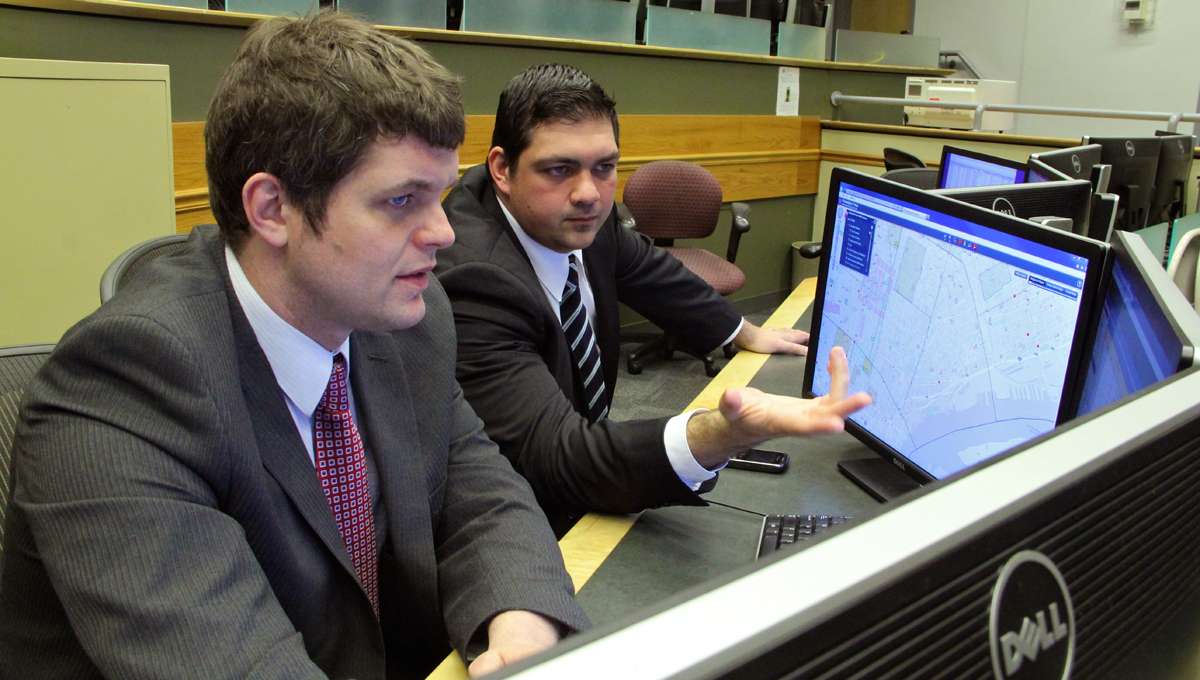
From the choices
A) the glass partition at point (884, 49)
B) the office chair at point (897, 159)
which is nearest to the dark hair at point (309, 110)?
the office chair at point (897, 159)

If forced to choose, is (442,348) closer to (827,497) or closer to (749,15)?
(827,497)

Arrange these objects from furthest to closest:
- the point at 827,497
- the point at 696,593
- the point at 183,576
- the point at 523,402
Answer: the point at 523,402
the point at 827,497
the point at 183,576
the point at 696,593

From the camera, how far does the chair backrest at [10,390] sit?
103cm

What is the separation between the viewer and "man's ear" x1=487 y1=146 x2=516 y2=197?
67.9 inches

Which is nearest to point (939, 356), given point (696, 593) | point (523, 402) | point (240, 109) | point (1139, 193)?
point (523, 402)

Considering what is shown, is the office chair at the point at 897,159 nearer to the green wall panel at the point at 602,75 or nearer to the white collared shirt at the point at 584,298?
the green wall panel at the point at 602,75

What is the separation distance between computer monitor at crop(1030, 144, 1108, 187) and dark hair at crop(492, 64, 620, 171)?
3.54 feet

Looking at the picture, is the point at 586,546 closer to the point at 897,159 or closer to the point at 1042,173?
the point at 1042,173

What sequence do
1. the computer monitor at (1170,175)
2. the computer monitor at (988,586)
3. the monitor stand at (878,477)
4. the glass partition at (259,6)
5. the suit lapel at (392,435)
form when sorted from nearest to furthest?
the computer monitor at (988,586), the suit lapel at (392,435), the monitor stand at (878,477), the computer monitor at (1170,175), the glass partition at (259,6)

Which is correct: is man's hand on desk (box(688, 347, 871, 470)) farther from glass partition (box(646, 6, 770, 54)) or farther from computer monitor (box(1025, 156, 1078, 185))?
glass partition (box(646, 6, 770, 54))

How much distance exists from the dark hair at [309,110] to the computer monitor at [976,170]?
1.70 meters

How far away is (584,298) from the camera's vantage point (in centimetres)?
192

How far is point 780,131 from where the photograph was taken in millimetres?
4930

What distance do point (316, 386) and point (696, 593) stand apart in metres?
0.79
